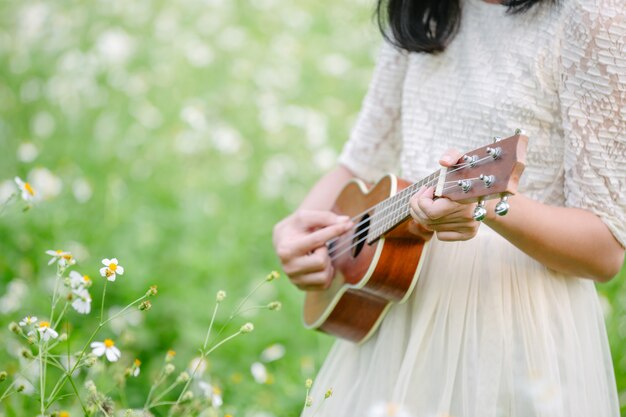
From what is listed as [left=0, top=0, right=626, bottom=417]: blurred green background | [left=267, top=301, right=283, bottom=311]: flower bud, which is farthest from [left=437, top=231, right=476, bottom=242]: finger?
[left=0, top=0, right=626, bottom=417]: blurred green background

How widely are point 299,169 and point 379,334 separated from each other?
223 cm

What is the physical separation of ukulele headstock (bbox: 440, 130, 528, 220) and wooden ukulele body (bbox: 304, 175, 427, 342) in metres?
0.24

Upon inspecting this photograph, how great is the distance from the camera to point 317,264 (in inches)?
70.9

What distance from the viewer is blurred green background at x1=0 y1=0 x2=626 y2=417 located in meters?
2.92

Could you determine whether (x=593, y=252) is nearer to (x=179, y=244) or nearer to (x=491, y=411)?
(x=491, y=411)

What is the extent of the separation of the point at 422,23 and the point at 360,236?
1.65 ft

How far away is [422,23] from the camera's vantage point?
70.0 inches

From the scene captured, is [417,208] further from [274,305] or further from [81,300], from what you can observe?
[81,300]

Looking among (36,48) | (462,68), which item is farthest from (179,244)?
(462,68)

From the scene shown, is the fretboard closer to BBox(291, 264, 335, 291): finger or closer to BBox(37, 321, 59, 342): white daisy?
BBox(291, 264, 335, 291): finger

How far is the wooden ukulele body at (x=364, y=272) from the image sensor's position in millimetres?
1573

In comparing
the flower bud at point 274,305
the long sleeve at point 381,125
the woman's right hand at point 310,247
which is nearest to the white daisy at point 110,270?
the flower bud at point 274,305

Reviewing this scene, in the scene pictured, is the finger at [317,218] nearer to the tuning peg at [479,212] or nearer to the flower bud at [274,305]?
the flower bud at [274,305]

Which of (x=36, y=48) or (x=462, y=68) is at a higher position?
(x=462, y=68)
